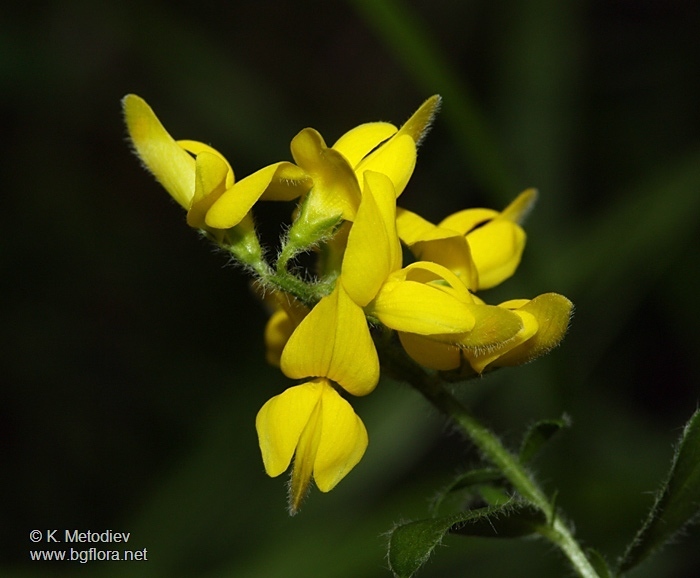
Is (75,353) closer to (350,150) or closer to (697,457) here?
(350,150)

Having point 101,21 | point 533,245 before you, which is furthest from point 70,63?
point 533,245

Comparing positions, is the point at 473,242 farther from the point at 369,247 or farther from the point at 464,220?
the point at 369,247

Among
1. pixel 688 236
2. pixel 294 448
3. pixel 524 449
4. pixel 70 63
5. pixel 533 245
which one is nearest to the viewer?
pixel 294 448

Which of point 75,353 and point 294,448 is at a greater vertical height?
point 294,448

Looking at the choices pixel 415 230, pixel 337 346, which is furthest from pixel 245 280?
pixel 337 346

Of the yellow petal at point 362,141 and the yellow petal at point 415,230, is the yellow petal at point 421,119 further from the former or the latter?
the yellow petal at point 415,230

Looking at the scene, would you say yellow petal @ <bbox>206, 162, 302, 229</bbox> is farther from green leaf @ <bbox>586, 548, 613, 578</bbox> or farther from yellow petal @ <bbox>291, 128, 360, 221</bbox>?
green leaf @ <bbox>586, 548, 613, 578</bbox>

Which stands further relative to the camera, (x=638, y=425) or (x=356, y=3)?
(x=638, y=425)
